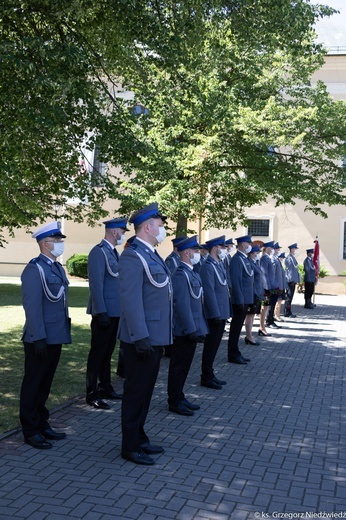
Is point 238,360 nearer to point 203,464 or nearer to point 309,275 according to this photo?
point 203,464

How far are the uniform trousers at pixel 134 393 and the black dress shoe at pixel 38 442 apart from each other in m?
0.77

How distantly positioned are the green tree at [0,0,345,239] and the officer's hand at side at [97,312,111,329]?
2.77m

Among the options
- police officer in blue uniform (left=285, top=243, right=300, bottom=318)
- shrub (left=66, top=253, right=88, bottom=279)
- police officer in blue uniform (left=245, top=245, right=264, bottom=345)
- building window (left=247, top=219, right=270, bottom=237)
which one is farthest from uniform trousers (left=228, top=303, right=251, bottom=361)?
building window (left=247, top=219, right=270, bottom=237)

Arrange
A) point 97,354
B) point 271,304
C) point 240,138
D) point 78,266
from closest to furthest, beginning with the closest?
point 97,354
point 271,304
point 240,138
point 78,266

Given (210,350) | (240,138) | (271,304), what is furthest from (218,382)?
(240,138)

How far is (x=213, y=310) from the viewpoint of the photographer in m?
9.47

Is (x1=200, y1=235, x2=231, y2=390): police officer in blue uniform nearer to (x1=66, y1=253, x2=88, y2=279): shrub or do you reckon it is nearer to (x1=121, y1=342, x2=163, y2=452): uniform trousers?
(x1=121, y1=342, x2=163, y2=452): uniform trousers

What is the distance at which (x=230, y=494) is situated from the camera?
536 cm

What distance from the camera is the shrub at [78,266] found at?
1414 inches

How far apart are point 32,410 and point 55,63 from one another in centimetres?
523

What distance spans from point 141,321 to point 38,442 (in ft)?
5.07

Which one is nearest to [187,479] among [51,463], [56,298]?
[51,463]

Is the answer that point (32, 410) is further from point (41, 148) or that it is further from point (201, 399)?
point (41, 148)

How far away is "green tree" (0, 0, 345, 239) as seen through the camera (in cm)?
956
